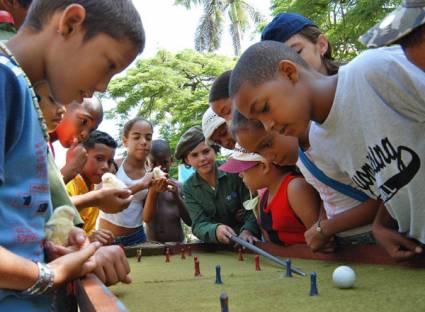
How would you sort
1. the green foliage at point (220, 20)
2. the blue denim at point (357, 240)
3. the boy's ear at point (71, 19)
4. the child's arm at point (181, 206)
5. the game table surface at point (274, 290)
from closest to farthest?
the boy's ear at point (71, 19), the game table surface at point (274, 290), the blue denim at point (357, 240), the child's arm at point (181, 206), the green foliage at point (220, 20)

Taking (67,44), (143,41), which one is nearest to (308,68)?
(143,41)

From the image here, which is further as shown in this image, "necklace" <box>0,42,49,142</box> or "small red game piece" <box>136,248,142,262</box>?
"small red game piece" <box>136,248,142,262</box>

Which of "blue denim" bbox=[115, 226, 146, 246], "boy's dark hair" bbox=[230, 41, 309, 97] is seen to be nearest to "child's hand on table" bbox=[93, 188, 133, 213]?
"boy's dark hair" bbox=[230, 41, 309, 97]

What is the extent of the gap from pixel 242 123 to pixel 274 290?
120 cm

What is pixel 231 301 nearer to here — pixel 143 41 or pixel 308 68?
pixel 143 41

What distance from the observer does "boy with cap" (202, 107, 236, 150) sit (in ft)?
13.6

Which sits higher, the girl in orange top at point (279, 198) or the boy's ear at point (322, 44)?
the boy's ear at point (322, 44)

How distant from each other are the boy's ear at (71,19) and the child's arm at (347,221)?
1802mm

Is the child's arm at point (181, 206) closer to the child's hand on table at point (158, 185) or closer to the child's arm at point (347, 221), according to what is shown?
the child's hand on table at point (158, 185)

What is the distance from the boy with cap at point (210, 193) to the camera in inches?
181

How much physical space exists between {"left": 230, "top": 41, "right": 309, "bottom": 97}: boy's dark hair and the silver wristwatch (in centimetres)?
137

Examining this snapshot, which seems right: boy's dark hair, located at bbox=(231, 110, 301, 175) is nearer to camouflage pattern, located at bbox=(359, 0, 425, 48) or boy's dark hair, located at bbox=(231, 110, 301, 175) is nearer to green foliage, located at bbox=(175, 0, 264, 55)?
camouflage pattern, located at bbox=(359, 0, 425, 48)

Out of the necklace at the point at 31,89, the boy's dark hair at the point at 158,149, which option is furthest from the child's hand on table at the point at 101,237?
the boy's dark hair at the point at 158,149

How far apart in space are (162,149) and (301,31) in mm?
2992
